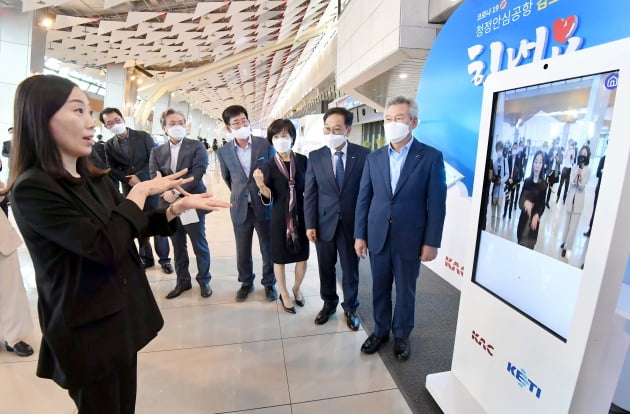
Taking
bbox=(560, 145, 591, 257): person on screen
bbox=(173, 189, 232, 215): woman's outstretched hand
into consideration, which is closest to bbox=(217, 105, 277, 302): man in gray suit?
bbox=(173, 189, 232, 215): woman's outstretched hand

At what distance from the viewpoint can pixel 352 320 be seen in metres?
2.56

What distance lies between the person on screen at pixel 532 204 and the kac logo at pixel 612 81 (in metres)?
0.30

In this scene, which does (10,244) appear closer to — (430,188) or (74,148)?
(74,148)

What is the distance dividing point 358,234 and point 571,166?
1.23m

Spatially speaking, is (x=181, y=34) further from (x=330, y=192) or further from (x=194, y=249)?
(x=330, y=192)

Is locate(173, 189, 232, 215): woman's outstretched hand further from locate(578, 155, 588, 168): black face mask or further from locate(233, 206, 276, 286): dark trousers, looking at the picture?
locate(233, 206, 276, 286): dark trousers

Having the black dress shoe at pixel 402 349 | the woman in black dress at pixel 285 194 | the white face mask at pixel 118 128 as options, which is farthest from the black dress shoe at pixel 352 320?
the white face mask at pixel 118 128

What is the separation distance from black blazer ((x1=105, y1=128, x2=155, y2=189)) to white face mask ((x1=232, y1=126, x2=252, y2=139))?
129 cm

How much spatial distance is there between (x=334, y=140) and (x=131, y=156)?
88.8 inches

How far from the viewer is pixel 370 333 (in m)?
2.47

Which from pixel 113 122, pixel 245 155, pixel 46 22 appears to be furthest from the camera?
pixel 46 22

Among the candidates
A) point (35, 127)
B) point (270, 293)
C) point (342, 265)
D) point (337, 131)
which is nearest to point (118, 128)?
point (270, 293)

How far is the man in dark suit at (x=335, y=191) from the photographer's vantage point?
7.61ft

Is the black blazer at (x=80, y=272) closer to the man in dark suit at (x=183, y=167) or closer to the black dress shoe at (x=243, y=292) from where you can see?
the man in dark suit at (x=183, y=167)
